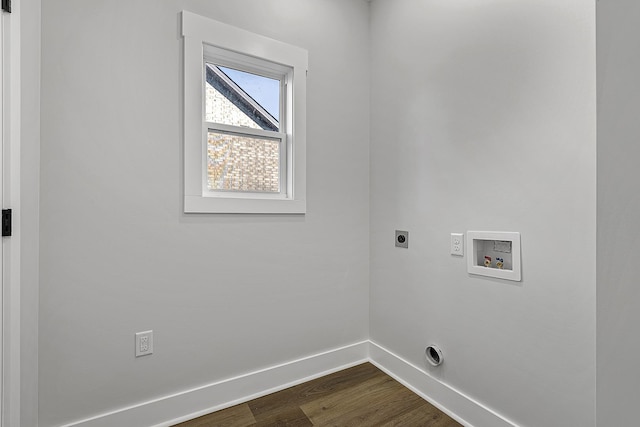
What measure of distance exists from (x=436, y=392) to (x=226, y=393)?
3.96 feet

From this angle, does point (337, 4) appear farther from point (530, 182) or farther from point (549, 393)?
point (549, 393)

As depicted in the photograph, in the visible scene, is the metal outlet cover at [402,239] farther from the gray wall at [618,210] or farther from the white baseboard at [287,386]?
the gray wall at [618,210]

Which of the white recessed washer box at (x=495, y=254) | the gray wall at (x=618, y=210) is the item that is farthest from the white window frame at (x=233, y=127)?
the gray wall at (x=618, y=210)

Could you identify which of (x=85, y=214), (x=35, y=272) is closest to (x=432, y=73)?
(x=85, y=214)

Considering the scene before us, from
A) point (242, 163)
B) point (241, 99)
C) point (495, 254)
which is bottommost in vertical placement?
point (495, 254)

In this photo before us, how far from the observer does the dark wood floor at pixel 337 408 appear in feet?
5.35

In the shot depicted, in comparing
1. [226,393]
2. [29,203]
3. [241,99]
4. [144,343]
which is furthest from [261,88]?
[226,393]

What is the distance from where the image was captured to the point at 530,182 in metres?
1.40

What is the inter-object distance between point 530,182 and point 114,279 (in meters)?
2.00

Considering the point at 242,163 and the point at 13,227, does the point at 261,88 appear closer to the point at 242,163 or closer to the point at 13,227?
the point at 242,163

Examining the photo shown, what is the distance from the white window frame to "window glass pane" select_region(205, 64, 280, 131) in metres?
0.05

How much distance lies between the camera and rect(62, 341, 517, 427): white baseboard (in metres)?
1.54

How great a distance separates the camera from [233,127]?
1.88m

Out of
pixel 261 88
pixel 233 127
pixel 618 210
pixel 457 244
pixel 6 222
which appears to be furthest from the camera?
pixel 261 88
